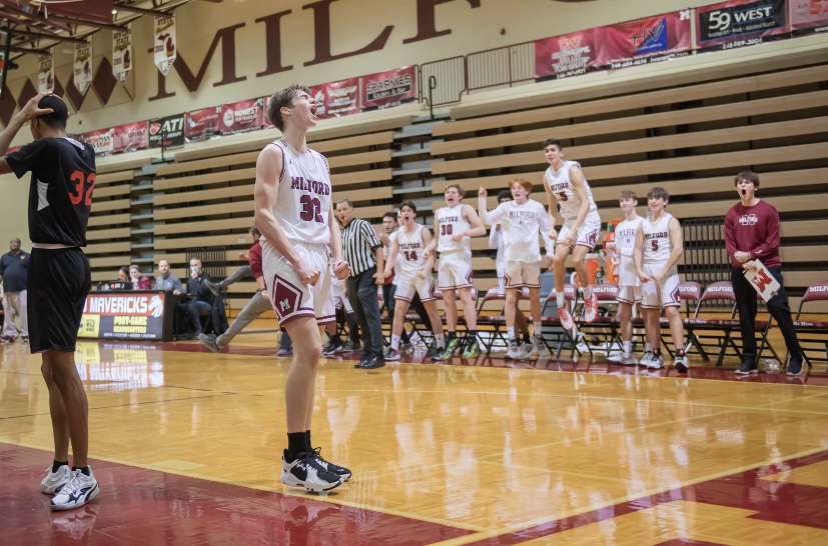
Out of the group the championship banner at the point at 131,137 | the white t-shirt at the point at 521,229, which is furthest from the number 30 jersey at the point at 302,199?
the championship banner at the point at 131,137

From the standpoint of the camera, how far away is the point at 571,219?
970 centimetres

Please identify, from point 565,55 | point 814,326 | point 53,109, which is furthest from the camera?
point 565,55

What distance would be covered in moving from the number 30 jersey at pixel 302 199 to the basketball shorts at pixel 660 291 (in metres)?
5.64

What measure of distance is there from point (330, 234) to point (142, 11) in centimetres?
2261

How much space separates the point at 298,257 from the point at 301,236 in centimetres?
20

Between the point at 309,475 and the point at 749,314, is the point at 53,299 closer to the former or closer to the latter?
the point at 309,475

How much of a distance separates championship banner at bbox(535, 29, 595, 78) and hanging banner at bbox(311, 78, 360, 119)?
17.4ft

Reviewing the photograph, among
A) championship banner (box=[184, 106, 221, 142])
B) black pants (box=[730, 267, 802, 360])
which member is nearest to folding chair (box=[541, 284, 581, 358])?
black pants (box=[730, 267, 802, 360])

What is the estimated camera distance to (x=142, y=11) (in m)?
24.4

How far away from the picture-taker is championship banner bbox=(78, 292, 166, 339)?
51.1 feet

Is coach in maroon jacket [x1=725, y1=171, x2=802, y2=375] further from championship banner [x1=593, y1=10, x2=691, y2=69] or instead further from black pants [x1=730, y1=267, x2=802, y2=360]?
championship banner [x1=593, y1=10, x2=691, y2=69]

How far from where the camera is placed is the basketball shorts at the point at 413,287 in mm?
10844

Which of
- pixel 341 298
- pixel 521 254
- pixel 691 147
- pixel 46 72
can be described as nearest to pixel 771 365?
pixel 521 254

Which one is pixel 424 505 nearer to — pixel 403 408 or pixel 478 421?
pixel 478 421
